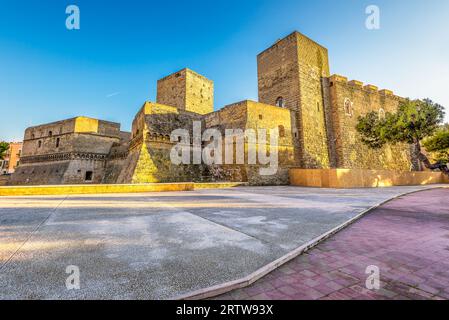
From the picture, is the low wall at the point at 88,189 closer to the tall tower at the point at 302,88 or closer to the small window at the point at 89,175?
the tall tower at the point at 302,88

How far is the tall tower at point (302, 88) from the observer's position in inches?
679

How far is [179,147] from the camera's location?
1575 cm

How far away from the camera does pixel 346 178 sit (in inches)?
530

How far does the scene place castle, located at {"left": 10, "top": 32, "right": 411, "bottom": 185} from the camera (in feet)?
49.2

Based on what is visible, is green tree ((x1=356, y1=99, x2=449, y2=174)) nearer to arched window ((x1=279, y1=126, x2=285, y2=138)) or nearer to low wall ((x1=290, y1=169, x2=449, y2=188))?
low wall ((x1=290, y1=169, x2=449, y2=188))

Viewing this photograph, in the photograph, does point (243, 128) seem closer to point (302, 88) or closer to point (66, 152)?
point (302, 88)

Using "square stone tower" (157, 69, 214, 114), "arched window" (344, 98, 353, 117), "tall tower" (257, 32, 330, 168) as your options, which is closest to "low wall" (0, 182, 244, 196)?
"tall tower" (257, 32, 330, 168)

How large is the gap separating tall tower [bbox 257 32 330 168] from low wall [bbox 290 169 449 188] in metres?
2.02

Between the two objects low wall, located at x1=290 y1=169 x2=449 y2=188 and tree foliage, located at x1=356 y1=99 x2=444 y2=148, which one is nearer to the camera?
tree foliage, located at x1=356 y1=99 x2=444 y2=148

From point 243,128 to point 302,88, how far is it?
709 centimetres

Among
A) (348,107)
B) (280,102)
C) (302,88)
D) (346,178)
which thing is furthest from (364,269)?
(348,107)

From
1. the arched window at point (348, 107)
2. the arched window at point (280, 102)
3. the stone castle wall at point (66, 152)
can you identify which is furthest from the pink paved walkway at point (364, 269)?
the stone castle wall at point (66, 152)
